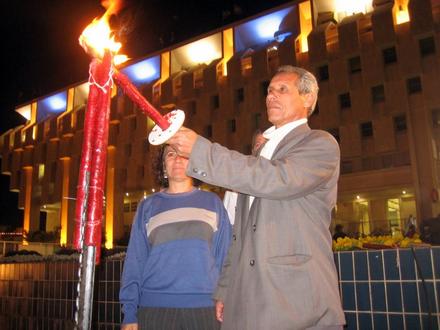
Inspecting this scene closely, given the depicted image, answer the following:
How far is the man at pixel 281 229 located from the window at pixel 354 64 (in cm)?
2476

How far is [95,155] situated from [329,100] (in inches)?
984

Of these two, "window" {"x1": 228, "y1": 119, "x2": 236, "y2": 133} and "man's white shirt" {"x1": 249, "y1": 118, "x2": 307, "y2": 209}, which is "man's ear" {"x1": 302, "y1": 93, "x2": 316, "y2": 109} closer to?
"man's white shirt" {"x1": 249, "y1": 118, "x2": 307, "y2": 209}

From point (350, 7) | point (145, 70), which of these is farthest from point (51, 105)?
point (350, 7)

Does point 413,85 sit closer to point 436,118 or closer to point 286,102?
point 436,118

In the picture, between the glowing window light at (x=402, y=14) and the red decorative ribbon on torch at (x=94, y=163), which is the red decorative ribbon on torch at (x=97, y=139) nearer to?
the red decorative ribbon on torch at (x=94, y=163)

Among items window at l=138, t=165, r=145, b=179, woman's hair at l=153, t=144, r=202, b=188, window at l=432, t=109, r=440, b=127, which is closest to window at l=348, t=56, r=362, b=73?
window at l=432, t=109, r=440, b=127

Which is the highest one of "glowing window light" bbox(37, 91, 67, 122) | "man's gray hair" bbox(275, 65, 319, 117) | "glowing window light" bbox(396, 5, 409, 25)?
"glowing window light" bbox(37, 91, 67, 122)

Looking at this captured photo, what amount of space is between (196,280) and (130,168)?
31422 mm

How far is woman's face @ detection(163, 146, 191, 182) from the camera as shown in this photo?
333 centimetres

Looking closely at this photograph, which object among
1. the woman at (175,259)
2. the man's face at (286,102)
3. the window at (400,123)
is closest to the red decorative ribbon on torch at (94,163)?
the man's face at (286,102)

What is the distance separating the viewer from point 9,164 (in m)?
42.9

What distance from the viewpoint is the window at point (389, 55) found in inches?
938

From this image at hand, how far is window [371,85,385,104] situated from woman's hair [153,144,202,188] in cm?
2272

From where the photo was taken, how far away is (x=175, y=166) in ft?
11.0
